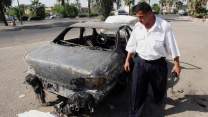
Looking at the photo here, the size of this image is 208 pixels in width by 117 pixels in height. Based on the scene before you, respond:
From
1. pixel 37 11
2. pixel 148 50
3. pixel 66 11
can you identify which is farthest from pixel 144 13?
pixel 66 11

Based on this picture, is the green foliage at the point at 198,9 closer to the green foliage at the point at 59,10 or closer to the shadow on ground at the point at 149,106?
the green foliage at the point at 59,10

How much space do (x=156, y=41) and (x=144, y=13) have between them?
447 mm

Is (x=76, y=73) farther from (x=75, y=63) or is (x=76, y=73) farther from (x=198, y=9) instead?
(x=198, y=9)

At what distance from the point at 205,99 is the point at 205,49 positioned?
699 cm

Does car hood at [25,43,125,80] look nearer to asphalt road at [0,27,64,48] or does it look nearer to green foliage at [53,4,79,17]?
asphalt road at [0,27,64,48]

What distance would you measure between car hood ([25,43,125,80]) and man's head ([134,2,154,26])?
0.94 metres

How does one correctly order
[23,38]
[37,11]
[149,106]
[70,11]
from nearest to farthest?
[149,106] → [23,38] → [37,11] → [70,11]

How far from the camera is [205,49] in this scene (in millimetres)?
12016

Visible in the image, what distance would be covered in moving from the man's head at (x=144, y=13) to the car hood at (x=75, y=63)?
94cm

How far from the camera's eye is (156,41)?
4051 mm

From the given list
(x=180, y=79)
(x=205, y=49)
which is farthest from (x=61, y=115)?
(x=205, y=49)

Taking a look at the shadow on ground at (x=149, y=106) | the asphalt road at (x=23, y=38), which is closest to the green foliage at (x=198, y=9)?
the asphalt road at (x=23, y=38)

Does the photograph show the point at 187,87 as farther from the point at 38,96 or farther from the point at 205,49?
the point at 205,49

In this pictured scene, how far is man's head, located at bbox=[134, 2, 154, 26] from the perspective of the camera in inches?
153
